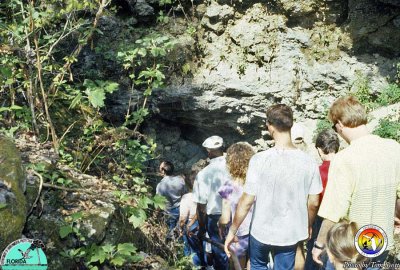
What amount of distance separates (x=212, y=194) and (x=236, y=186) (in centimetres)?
46

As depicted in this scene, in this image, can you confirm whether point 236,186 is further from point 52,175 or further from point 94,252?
point 52,175

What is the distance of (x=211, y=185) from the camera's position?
388cm

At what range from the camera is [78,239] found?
3094mm

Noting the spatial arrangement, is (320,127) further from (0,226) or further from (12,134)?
(0,226)

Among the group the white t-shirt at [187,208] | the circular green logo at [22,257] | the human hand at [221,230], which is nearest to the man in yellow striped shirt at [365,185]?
the human hand at [221,230]

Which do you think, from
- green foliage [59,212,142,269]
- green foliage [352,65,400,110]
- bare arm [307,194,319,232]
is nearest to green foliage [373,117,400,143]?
green foliage [352,65,400,110]

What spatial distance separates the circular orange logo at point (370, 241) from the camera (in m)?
2.36

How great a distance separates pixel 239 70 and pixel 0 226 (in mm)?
5917

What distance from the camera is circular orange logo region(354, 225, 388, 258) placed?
2.36 m

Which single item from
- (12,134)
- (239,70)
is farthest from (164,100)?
(12,134)

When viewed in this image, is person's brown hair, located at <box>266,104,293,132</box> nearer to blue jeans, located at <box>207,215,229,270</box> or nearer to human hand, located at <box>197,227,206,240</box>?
blue jeans, located at <box>207,215,229,270</box>

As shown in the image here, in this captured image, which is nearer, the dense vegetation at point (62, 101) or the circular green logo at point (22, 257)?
the circular green logo at point (22, 257)

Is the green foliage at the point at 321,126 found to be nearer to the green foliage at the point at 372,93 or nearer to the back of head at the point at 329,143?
the green foliage at the point at 372,93

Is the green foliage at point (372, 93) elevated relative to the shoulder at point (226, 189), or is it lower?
lower
